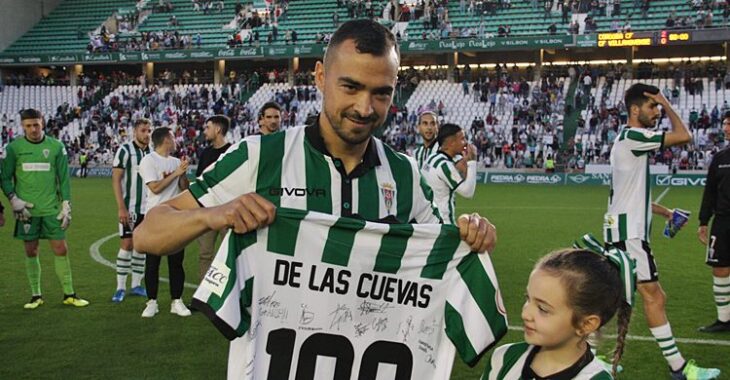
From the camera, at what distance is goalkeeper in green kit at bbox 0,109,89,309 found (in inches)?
288

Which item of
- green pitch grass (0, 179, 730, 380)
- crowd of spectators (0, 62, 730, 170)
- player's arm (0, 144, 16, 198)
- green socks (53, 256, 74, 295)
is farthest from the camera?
crowd of spectators (0, 62, 730, 170)

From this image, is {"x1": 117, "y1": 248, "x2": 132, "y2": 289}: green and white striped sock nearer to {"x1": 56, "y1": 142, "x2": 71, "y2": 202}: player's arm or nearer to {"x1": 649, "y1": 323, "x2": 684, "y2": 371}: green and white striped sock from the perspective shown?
{"x1": 56, "y1": 142, "x2": 71, "y2": 202}: player's arm

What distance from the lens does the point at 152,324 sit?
6.82m

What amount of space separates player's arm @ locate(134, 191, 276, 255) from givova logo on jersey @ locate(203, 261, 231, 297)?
0.14m

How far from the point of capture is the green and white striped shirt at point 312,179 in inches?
94.0

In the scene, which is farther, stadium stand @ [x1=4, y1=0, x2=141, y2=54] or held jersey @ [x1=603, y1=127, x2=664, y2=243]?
stadium stand @ [x1=4, y1=0, x2=141, y2=54]

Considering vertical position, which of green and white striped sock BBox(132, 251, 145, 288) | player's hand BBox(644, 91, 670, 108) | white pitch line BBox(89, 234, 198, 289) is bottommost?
white pitch line BBox(89, 234, 198, 289)

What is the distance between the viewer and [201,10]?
47.0 m

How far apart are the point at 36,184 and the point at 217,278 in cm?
588

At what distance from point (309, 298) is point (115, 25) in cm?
5042

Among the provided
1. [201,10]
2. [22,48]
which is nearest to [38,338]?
[201,10]

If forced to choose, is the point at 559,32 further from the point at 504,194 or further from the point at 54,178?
the point at 54,178

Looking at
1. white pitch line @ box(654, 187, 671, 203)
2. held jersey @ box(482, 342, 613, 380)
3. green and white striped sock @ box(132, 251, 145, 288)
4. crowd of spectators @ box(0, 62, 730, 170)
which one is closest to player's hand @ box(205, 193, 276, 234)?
held jersey @ box(482, 342, 613, 380)

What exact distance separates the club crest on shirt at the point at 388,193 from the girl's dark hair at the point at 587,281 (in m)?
0.57
